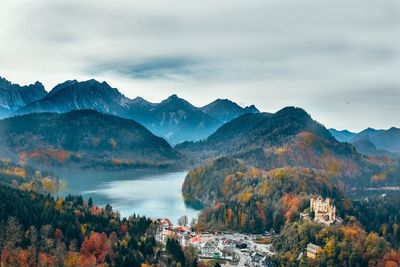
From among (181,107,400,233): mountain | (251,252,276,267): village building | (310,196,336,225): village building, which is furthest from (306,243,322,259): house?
(181,107,400,233): mountain

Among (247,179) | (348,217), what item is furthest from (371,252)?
(247,179)

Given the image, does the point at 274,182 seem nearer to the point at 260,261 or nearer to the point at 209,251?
the point at 209,251

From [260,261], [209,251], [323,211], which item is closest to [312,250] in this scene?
[260,261]

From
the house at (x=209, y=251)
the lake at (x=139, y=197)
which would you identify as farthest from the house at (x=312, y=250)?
the lake at (x=139, y=197)

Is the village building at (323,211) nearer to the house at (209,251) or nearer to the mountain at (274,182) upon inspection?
the mountain at (274,182)

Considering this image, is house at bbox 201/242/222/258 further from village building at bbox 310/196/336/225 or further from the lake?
the lake

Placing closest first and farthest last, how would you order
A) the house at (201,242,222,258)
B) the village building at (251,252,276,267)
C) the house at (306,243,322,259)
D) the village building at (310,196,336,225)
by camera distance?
1. the village building at (251,252,276,267)
2. the house at (306,243,322,259)
3. the house at (201,242,222,258)
4. the village building at (310,196,336,225)

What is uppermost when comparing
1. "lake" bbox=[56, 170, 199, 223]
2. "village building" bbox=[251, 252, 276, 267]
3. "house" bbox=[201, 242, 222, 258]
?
"lake" bbox=[56, 170, 199, 223]
